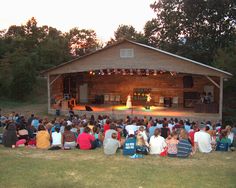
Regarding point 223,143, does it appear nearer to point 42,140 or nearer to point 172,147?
point 172,147

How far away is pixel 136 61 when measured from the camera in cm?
2117

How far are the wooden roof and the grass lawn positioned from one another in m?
10.2

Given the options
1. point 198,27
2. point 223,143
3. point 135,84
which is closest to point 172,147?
point 223,143

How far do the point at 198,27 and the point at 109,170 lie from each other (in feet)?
109

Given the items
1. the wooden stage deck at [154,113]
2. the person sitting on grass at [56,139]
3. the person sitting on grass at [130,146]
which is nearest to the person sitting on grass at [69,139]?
the person sitting on grass at [56,139]

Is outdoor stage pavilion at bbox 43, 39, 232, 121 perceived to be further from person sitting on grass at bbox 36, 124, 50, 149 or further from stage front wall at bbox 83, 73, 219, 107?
person sitting on grass at bbox 36, 124, 50, 149

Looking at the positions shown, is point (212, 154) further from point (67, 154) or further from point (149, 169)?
point (67, 154)

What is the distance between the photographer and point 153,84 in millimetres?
26406

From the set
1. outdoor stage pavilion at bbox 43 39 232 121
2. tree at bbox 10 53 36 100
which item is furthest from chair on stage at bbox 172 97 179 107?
tree at bbox 10 53 36 100

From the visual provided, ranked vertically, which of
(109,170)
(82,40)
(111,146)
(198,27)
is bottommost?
(109,170)

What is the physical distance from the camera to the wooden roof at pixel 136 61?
1998cm

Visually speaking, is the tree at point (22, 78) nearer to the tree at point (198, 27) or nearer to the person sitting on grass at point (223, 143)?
the tree at point (198, 27)

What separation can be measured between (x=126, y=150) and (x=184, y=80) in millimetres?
16332

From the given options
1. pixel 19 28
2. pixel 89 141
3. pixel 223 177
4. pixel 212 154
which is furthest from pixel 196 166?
pixel 19 28
